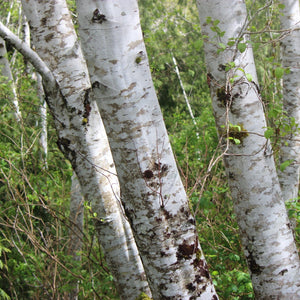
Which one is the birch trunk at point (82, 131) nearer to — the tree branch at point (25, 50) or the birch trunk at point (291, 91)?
the tree branch at point (25, 50)

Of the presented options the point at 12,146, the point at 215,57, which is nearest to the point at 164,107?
the point at 12,146

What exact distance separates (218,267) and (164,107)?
840 cm

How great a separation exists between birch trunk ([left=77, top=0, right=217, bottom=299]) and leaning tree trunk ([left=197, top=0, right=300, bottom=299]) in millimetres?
564

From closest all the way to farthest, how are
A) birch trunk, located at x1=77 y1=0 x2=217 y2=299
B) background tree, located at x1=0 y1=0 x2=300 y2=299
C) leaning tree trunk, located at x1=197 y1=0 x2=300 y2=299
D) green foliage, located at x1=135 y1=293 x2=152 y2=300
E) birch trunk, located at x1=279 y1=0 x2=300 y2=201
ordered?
birch trunk, located at x1=77 y1=0 x2=217 y2=299
leaning tree trunk, located at x1=197 y1=0 x2=300 y2=299
green foliage, located at x1=135 y1=293 x2=152 y2=300
background tree, located at x1=0 y1=0 x2=300 y2=299
birch trunk, located at x1=279 y1=0 x2=300 y2=201

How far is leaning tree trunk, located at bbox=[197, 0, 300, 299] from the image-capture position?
6.60 feet

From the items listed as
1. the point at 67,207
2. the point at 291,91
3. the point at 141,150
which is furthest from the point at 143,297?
the point at 67,207

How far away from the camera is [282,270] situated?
2006 mm

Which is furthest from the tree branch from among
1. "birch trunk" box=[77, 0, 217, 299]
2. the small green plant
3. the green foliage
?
the green foliage

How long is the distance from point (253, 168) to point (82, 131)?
1.11 meters

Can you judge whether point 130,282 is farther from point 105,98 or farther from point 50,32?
point 50,32

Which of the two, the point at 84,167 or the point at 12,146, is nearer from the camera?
the point at 84,167

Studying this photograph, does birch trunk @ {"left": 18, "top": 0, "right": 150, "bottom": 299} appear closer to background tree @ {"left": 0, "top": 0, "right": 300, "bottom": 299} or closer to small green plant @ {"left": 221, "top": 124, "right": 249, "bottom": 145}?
background tree @ {"left": 0, "top": 0, "right": 300, "bottom": 299}

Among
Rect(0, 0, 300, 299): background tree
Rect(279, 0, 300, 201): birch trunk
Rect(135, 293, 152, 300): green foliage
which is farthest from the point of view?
Rect(279, 0, 300, 201): birch trunk

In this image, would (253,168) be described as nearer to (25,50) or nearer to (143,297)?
(143,297)
